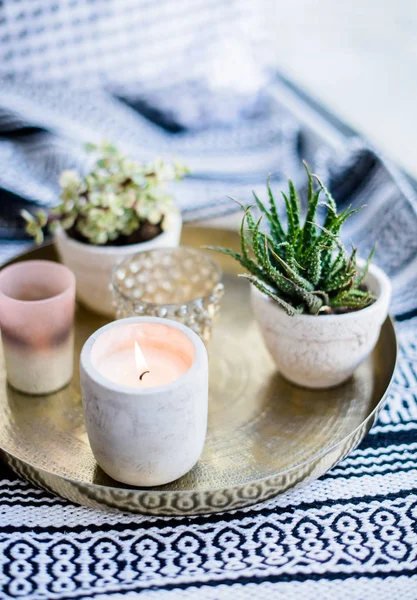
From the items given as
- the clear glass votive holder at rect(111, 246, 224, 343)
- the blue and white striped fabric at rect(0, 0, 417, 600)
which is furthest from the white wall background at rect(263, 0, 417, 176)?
the clear glass votive holder at rect(111, 246, 224, 343)

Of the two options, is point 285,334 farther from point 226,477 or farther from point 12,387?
point 12,387

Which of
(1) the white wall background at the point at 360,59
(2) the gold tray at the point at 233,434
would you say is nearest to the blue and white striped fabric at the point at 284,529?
(2) the gold tray at the point at 233,434

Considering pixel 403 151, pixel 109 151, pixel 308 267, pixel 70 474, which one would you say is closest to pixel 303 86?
pixel 403 151

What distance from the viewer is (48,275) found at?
480 mm

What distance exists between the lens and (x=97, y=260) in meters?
0.54

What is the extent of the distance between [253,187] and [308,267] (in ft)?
1.33

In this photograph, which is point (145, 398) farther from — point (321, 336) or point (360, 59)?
point (360, 59)

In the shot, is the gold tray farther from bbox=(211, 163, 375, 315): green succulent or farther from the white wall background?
the white wall background

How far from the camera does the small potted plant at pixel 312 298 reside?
0.42 meters

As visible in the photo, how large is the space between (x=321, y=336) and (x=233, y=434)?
0.30 ft

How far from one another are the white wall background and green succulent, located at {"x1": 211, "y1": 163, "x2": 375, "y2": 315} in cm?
37

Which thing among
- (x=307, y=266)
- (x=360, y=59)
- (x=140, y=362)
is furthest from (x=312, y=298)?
(x=360, y=59)

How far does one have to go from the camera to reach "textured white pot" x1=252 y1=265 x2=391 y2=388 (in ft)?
1.43

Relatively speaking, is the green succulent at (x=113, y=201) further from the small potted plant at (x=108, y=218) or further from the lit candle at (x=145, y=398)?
the lit candle at (x=145, y=398)
